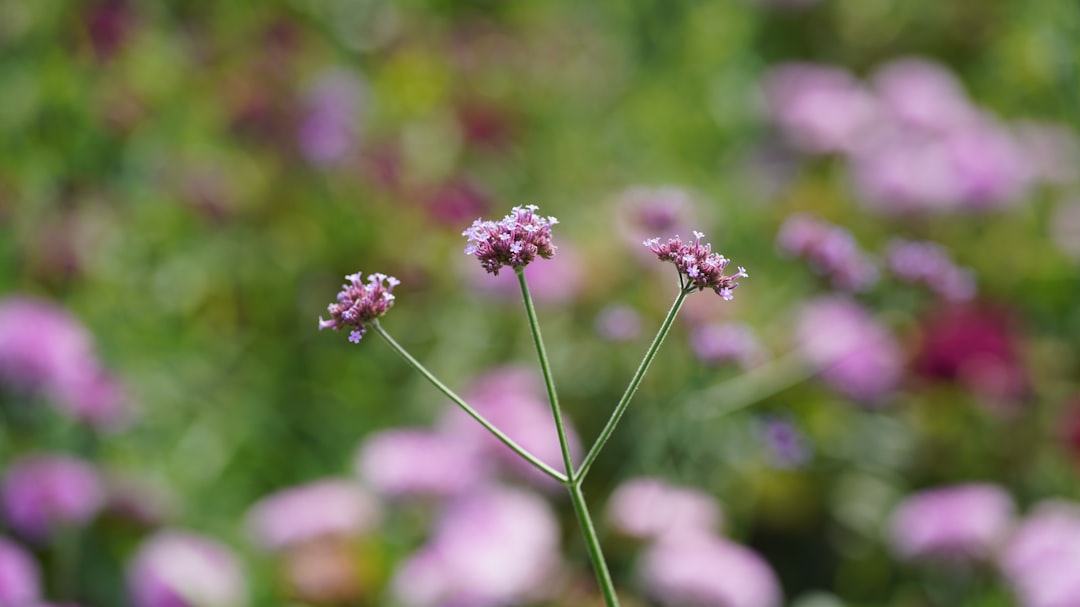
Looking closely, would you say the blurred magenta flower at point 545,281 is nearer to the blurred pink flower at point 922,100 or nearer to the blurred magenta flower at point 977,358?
the blurred magenta flower at point 977,358

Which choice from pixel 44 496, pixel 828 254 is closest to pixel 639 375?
pixel 828 254

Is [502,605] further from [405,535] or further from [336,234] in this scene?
[336,234]

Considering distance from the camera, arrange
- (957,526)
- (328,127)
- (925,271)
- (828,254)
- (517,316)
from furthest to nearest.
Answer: (328,127) → (517,316) → (957,526) → (925,271) → (828,254)

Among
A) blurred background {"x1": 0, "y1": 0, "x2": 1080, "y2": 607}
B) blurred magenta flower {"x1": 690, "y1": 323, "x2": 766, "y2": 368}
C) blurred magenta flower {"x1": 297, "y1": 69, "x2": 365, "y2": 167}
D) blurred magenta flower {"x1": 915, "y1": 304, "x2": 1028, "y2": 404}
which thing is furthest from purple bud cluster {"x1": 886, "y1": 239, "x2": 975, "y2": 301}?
blurred magenta flower {"x1": 297, "y1": 69, "x2": 365, "y2": 167}

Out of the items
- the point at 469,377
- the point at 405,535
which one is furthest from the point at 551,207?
the point at 405,535

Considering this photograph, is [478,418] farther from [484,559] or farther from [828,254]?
[484,559]

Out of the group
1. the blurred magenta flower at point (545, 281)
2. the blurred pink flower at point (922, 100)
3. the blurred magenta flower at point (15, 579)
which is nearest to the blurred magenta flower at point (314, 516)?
the blurred magenta flower at point (15, 579)

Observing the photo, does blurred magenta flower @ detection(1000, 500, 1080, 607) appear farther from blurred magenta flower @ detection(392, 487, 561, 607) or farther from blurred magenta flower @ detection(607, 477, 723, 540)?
blurred magenta flower @ detection(392, 487, 561, 607)
